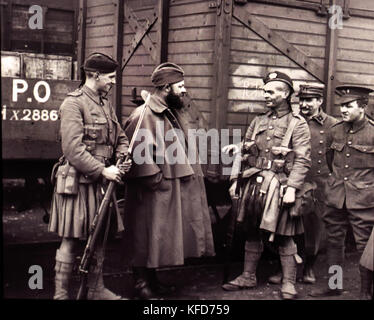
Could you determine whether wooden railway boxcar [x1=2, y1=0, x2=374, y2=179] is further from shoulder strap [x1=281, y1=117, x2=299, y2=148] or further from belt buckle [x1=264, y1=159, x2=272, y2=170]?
shoulder strap [x1=281, y1=117, x2=299, y2=148]

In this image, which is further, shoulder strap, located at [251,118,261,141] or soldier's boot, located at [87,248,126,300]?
shoulder strap, located at [251,118,261,141]

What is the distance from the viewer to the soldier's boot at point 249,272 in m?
5.47

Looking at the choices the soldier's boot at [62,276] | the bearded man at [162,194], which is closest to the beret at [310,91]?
the bearded man at [162,194]

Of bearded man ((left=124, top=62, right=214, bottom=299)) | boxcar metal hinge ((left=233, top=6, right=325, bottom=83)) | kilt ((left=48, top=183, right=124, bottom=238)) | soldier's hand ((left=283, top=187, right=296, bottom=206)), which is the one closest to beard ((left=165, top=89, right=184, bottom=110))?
bearded man ((left=124, top=62, right=214, bottom=299))

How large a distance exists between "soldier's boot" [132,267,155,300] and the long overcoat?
0.21 metres

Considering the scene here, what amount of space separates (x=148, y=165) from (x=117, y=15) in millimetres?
3896

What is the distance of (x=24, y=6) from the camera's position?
388 inches

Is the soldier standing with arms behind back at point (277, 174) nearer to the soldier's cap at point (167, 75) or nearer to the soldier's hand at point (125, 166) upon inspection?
the soldier's cap at point (167, 75)

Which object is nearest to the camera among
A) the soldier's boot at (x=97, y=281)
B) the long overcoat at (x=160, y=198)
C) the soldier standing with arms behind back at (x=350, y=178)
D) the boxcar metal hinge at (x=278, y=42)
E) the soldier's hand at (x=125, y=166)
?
the soldier's hand at (x=125, y=166)

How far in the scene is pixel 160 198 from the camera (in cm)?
496

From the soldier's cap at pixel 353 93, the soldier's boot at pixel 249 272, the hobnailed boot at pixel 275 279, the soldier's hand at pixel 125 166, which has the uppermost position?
the soldier's cap at pixel 353 93

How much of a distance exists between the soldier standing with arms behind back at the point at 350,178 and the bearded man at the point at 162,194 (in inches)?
51.1

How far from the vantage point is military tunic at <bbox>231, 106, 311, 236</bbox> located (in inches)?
202

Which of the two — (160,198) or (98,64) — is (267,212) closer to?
(160,198)
